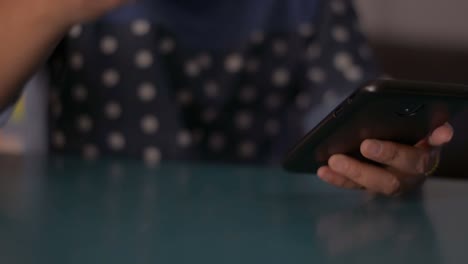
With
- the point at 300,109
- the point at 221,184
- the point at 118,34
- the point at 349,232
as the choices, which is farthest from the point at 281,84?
the point at 349,232

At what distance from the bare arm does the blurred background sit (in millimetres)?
869

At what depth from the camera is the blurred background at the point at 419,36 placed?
4.24ft

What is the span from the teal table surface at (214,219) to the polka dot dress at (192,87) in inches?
9.5

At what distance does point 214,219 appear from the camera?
0.46 metres

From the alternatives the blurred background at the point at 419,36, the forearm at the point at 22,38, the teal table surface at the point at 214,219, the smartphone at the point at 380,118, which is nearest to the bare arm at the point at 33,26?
the forearm at the point at 22,38

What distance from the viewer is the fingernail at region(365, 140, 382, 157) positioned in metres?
0.47

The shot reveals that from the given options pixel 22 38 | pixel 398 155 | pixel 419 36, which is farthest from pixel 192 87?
pixel 419 36

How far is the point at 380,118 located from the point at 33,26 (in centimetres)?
35

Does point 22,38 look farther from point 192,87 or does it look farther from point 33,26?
point 192,87

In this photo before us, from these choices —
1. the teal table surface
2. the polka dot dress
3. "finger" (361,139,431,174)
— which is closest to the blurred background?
the polka dot dress

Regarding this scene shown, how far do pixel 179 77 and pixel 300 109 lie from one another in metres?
0.22

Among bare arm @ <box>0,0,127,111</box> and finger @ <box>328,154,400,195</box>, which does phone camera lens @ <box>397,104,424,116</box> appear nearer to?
finger @ <box>328,154,400,195</box>

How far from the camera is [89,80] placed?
3.06 ft

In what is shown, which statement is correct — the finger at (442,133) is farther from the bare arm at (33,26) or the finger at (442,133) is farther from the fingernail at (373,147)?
the bare arm at (33,26)
